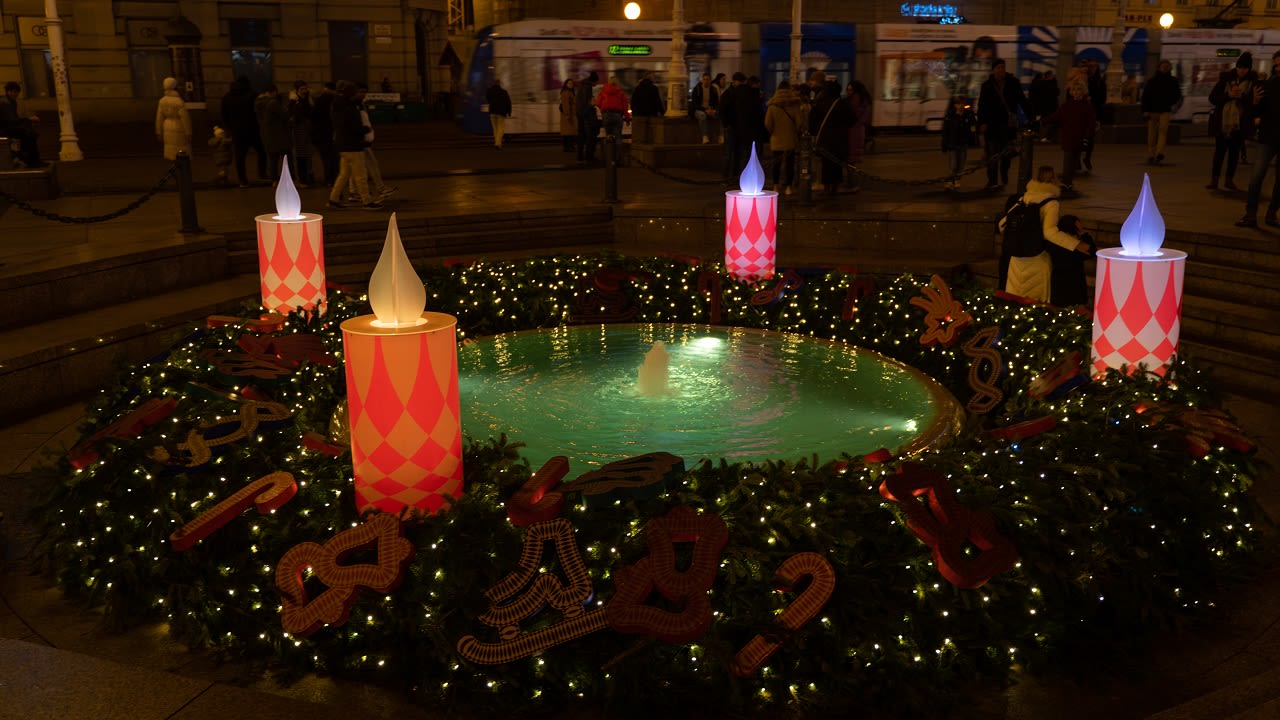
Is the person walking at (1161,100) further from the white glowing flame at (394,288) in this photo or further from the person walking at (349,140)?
the white glowing flame at (394,288)

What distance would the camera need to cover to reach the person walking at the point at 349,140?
13.4 meters

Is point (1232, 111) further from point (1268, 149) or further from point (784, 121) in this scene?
point (784, 121)

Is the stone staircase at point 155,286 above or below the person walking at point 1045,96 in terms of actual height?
below

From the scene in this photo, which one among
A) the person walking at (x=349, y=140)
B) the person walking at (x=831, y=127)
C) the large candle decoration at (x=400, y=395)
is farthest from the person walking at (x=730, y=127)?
the large candle decoration at (x=400, y=395)

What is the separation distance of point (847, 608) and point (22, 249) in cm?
910

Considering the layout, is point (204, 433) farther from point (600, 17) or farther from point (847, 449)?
point (600, 17)

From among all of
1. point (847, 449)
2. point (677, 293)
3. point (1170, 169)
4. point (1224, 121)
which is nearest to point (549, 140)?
point (1170, 169)

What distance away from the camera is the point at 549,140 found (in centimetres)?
2634

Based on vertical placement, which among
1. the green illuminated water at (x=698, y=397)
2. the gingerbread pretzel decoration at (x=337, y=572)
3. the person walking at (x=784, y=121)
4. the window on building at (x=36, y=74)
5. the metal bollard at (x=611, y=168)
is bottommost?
the green illuminated water at (x=698, y=397)

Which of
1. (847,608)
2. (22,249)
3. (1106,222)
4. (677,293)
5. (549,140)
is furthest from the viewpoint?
(549,140)

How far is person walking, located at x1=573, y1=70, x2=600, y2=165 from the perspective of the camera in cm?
1961

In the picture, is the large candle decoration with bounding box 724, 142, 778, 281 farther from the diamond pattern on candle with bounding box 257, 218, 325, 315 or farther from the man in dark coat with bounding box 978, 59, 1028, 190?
the man in dark coat with bounding box 978, 59, 1028, 190

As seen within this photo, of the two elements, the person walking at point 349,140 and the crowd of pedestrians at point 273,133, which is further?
the crowd of pedestrians at point 273,133

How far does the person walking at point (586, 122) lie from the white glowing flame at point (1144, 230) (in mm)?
14458
